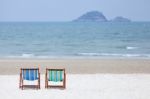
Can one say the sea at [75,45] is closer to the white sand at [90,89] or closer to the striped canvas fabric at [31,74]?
the white sand at [90,89]

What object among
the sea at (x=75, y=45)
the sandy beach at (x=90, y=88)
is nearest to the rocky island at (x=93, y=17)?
the sea at (x=75, y=45)

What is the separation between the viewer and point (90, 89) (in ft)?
37.4

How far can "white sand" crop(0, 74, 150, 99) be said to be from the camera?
10.3 m

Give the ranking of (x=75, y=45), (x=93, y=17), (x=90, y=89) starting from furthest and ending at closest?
(x=93, y=17) → (x=75, y=45) → (x=90, y=89)

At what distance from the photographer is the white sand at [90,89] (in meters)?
10.3

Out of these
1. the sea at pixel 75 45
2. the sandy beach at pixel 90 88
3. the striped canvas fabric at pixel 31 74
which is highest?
the striped canvas fabric at pixel 31 74

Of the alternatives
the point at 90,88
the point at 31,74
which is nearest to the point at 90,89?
the point at 90,88

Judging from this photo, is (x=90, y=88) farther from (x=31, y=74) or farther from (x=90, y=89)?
(x=31, y=74)

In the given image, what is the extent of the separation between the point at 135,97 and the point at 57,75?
200 cm

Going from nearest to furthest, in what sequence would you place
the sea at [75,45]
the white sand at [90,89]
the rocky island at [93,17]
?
1. the white sand at [90,89]
2. the sea at [75,45]
3. the rocky island at [93,17]

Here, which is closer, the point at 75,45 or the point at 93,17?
the point at 75,45

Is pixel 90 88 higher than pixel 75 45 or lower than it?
higher

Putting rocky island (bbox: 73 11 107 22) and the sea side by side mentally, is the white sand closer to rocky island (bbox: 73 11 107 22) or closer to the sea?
the sea

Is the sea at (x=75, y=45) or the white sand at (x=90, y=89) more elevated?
the white sand at (x=90, y=89)
